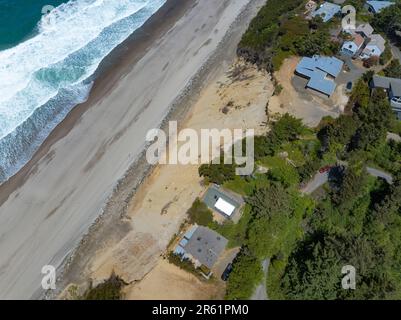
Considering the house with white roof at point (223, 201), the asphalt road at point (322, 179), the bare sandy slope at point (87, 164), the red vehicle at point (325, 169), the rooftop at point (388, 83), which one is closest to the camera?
the bare sandy slope at point (87, 164)

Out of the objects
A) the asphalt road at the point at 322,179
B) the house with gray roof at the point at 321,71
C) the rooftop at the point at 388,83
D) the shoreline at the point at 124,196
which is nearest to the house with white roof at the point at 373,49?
the house with gray roof at the point at 321,71

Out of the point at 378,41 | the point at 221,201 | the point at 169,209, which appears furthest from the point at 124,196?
the point at 378,41

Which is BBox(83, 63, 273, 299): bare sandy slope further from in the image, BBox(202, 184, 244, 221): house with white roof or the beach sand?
BBox(202, 184, 244, 221): house with white roof

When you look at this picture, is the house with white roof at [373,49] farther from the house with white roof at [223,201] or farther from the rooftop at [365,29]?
the house with white roof at [223,201]

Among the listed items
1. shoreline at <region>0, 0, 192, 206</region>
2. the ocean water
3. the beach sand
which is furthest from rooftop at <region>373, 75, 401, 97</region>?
the ocean water

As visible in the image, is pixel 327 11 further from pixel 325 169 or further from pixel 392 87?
pixel 325 169

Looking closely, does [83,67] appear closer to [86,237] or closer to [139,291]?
[86,237]
